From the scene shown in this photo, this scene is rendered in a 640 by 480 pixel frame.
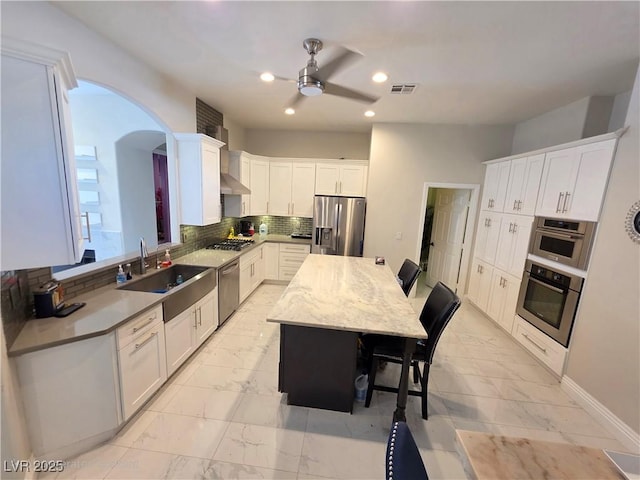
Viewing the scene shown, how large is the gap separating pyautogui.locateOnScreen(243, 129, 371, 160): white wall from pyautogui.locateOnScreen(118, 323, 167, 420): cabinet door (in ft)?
13.2

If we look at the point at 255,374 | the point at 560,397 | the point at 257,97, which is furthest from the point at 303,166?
the point at 560,397

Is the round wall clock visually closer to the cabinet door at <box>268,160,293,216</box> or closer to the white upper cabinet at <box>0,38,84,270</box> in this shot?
the white upper cabinet at <box>0,38,84,270</box>

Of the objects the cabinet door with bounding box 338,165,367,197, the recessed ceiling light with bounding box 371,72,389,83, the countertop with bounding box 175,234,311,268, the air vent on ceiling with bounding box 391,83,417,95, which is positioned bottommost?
the countertop with bounding box 175,234,311,268

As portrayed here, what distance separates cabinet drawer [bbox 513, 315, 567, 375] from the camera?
258cm

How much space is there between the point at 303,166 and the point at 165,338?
3582 millimetres

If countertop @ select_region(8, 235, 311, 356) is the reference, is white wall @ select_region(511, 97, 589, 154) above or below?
above

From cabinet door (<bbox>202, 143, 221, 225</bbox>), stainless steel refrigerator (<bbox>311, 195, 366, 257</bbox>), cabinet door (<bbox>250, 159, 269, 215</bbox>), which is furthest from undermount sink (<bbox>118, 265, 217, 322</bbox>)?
stainless steel refrigerator (<bbox>311, 195, 366, 257</bbox>)

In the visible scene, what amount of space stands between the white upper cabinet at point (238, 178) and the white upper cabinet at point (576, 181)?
4.00 meters

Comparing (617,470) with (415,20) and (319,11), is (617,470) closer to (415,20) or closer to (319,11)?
(415,20)

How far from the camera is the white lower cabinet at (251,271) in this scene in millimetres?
3918

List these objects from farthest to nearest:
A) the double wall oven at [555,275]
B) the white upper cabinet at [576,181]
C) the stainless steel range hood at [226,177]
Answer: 1. the stainless steel range hood at [226,177]
2. the double wall oven at [555,275]
3. the white upper cabinet at [576,181]

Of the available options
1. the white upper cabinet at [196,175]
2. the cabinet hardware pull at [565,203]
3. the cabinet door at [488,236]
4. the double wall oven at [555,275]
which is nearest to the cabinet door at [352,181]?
the cabinet door at [488,236]

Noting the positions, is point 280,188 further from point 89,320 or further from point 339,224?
point 89,320

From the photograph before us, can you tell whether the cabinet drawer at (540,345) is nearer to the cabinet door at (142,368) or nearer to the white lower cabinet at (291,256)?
the white lower cabinet at (291,256)
